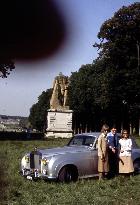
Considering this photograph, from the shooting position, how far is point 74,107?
71.9 m

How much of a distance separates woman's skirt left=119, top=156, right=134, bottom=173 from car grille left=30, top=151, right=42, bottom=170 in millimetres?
2511

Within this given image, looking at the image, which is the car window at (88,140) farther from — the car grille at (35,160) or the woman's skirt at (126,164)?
the car grille at (35,160)

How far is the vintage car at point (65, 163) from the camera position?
11516 millimetres

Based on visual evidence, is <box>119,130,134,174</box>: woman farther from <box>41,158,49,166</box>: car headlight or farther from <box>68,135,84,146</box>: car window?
<box>41,158,49,166</box>: car headlight

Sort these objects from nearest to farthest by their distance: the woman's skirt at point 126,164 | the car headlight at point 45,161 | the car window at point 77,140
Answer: the car headlight at point 45,161 < the woman's skirt at point 126,164 < the car window at point 77,140

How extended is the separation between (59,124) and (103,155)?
28941 millimetres

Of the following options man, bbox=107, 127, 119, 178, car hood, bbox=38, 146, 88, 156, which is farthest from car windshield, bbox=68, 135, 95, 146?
man, bbox=107, 127, 119, 178

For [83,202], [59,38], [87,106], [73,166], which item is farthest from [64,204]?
[87,106]

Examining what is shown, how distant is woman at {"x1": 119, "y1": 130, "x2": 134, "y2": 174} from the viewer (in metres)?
12.6

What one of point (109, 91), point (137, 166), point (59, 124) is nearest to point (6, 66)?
point (137, 166)

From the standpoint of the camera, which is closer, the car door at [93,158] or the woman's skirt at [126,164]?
the car door at [93,158]

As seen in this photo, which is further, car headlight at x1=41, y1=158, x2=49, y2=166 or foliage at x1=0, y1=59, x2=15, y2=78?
car headlight at x1=41, y1=158, x2=49, y2=166

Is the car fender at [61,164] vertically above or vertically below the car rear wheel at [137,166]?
above

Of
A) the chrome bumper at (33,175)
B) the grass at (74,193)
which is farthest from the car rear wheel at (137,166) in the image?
the chrome bumper at (33,175)
